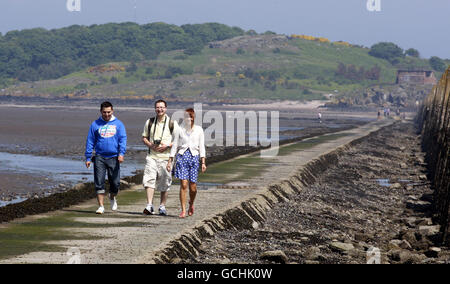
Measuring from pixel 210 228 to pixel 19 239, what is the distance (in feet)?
11.0

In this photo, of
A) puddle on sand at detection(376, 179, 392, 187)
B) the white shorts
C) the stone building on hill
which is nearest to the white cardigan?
the white shorts

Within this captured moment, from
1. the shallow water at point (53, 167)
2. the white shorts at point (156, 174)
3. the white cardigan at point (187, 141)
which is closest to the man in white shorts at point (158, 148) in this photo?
the white shorts at point (156, 174)

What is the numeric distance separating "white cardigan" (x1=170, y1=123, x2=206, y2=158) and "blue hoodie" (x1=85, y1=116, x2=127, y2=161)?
94 cm

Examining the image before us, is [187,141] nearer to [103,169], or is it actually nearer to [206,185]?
[103,169]

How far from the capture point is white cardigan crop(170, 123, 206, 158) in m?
14.3

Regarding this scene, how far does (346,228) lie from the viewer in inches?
725

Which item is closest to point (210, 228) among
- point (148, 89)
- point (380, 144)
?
point (380, 144)

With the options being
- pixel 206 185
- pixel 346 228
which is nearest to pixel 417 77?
pixel 206 185

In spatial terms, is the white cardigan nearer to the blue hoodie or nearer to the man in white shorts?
the man in white shorts

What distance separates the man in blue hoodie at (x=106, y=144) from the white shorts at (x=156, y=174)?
1.65 feet

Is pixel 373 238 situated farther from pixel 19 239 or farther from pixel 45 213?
pixel 19 239

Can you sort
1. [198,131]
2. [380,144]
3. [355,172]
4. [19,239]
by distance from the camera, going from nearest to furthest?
[19,239] < [198,131] < [355,172] < [380,144]

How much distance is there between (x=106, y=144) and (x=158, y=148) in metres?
0.94
